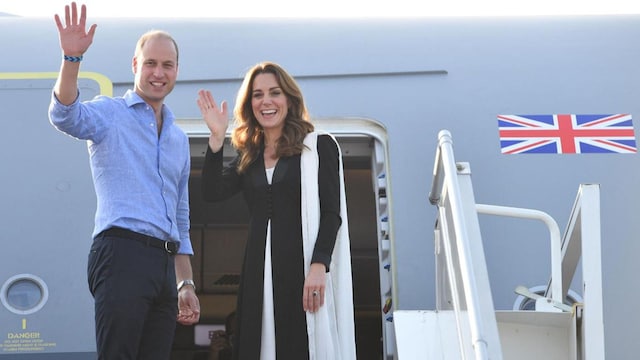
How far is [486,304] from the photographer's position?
3000 millimetres

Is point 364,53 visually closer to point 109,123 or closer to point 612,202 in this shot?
point 612,202

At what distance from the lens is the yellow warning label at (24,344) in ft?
14.9

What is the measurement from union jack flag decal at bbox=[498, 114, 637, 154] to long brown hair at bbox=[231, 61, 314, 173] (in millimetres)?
1415

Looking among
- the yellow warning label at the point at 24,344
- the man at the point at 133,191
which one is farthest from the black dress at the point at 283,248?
the yellow warning label at the point at 24,344

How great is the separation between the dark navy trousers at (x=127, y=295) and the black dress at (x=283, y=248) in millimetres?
543

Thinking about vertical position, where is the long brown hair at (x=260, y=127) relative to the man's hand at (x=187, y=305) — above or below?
above

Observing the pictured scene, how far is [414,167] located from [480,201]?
1.18ft

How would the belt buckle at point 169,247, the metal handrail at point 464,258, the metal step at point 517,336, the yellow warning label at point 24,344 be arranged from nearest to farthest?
the metal handrail at point 464,258, the belt buckle at point 169,247, the metal step at point 517,336, the yellow warning label at point 24,344

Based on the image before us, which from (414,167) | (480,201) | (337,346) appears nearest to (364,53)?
(414,167)

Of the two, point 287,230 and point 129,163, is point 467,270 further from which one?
point 129,163

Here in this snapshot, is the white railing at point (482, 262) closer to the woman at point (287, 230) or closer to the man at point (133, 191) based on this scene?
the woman at point (287, 230)

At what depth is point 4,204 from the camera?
469 cm

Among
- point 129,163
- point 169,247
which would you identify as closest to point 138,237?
point 169,247

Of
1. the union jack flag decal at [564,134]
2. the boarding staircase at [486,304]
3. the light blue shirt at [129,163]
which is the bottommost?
the boarding staircase at [486,304]
